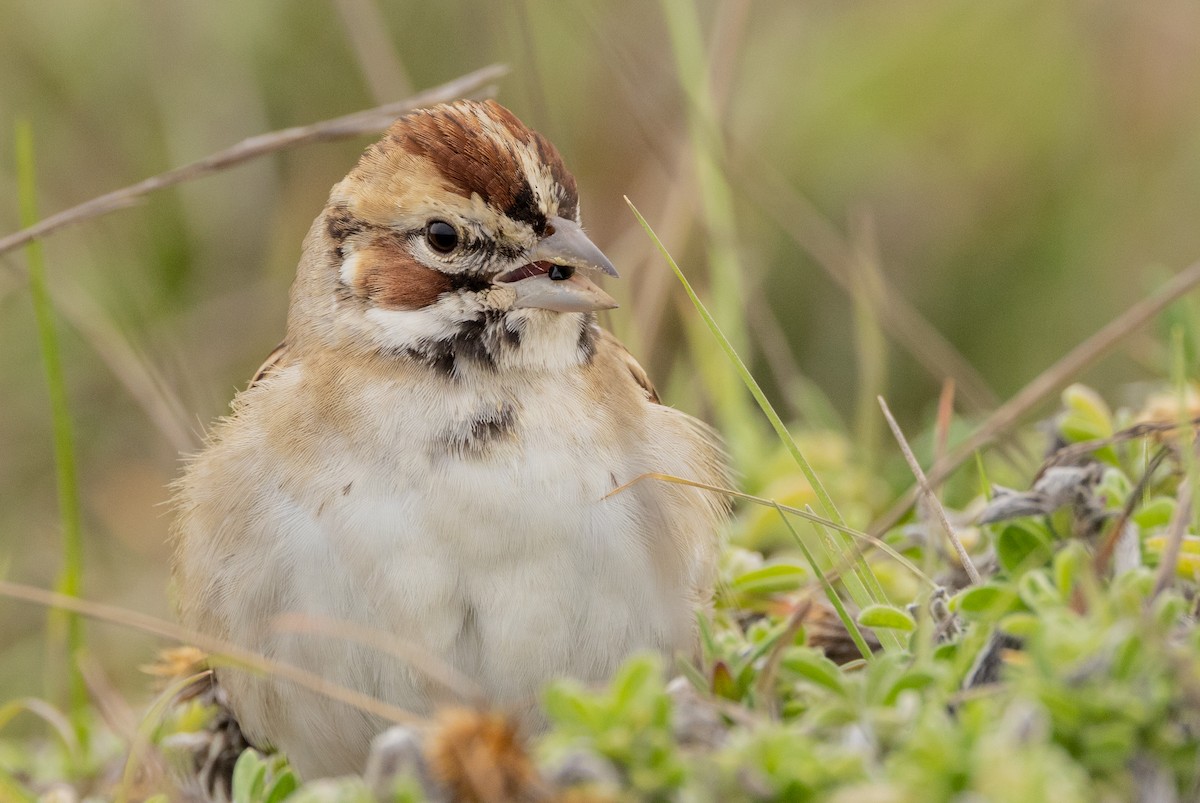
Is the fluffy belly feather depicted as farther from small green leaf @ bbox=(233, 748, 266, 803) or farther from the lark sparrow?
small green leaf @ bbox=(233, 748, 266, 803)

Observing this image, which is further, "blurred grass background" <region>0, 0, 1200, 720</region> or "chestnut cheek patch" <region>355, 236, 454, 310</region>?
"blurred grass background" <region>0, 0, 1200, 720</region>

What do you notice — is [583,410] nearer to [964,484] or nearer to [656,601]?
[656,601]

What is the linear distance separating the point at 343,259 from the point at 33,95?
10.9ft

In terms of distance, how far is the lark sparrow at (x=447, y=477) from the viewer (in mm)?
2674

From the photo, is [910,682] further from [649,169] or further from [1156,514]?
[649,169]

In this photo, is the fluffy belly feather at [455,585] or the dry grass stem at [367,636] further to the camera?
the fluffy belly feather at [455,585]

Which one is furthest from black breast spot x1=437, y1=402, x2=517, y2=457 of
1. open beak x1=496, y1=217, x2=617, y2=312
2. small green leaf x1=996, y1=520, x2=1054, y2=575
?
small green leaf x1=996, y1=520, x2=1054, y2=575

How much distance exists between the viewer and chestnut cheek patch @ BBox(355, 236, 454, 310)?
116 inches

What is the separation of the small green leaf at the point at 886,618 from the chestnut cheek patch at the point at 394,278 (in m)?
1.09

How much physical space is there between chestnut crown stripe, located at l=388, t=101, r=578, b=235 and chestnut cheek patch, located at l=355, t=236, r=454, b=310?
0.57ft

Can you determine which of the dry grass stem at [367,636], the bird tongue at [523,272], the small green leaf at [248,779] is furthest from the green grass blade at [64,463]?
the bird tongue at [523,272]

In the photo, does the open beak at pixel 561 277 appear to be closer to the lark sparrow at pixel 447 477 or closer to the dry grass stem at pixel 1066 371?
the lark sparrow at pixel 447 477

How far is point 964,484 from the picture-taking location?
3637mm

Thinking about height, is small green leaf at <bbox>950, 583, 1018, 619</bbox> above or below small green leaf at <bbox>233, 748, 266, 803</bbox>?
below
